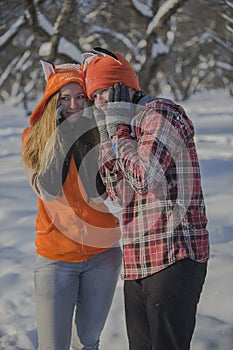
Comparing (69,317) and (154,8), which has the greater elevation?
(69,317)

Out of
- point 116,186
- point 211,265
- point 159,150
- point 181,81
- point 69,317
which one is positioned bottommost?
point 181,81

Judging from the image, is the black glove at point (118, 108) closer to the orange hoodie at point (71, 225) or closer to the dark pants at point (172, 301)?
the orange hoodie at point (71, 225)

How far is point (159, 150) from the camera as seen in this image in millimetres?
2111

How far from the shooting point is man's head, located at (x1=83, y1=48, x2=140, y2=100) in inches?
92.7

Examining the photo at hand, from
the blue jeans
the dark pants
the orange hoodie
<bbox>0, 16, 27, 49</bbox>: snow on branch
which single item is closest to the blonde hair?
the orange hoodie

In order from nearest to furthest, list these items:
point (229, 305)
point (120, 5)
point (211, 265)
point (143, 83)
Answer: point (229, 305), point (211, 265), point (143, 83), point (120, 5)

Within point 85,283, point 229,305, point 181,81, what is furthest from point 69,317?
point 181,81

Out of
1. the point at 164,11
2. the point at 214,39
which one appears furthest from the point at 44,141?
the point at 214,39

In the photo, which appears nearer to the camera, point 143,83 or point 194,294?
point 194,294

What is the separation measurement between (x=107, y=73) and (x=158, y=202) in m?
0.62

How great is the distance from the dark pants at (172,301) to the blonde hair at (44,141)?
27.8 inches

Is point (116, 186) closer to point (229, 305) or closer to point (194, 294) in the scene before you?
point (194, 294)

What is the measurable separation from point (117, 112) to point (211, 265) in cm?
274

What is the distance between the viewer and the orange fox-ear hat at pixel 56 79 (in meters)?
2.51
